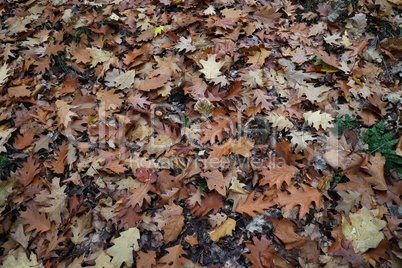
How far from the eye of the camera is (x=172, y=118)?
8.84ft

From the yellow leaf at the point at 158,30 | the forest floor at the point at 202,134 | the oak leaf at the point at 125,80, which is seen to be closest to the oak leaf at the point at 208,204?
the forest floor at the point at 202,134

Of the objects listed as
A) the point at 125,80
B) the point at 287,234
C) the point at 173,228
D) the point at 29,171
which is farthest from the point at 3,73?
the point at 287,234

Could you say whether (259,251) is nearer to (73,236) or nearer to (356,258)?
(356,258)

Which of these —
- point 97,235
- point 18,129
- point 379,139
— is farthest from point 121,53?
point 379,139

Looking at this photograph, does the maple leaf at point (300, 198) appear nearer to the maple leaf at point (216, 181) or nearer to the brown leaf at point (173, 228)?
the maple leaf at point (216, 181)

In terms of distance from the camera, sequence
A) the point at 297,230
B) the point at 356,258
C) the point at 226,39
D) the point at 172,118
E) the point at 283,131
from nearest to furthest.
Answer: the point at 356,258, the point at 297,230, the point at 283,131, the point at 172,118, the point at 226,39

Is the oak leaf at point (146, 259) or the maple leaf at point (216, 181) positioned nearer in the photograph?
the oak leaf at point (146, 259)

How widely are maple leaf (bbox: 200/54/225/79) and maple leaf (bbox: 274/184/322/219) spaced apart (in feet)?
5.05

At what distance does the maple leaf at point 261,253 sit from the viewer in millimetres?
1907

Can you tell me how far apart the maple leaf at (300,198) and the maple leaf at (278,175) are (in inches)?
3.4

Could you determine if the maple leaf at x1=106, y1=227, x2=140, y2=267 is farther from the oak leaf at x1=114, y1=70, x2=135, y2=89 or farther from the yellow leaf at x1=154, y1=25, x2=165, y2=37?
the yellow leaf at x1=154, y1=25, x2=165, y2=37

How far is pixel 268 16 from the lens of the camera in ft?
10.8

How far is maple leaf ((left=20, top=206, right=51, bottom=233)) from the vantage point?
85.5 inches

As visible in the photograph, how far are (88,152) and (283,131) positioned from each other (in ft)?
7.05
